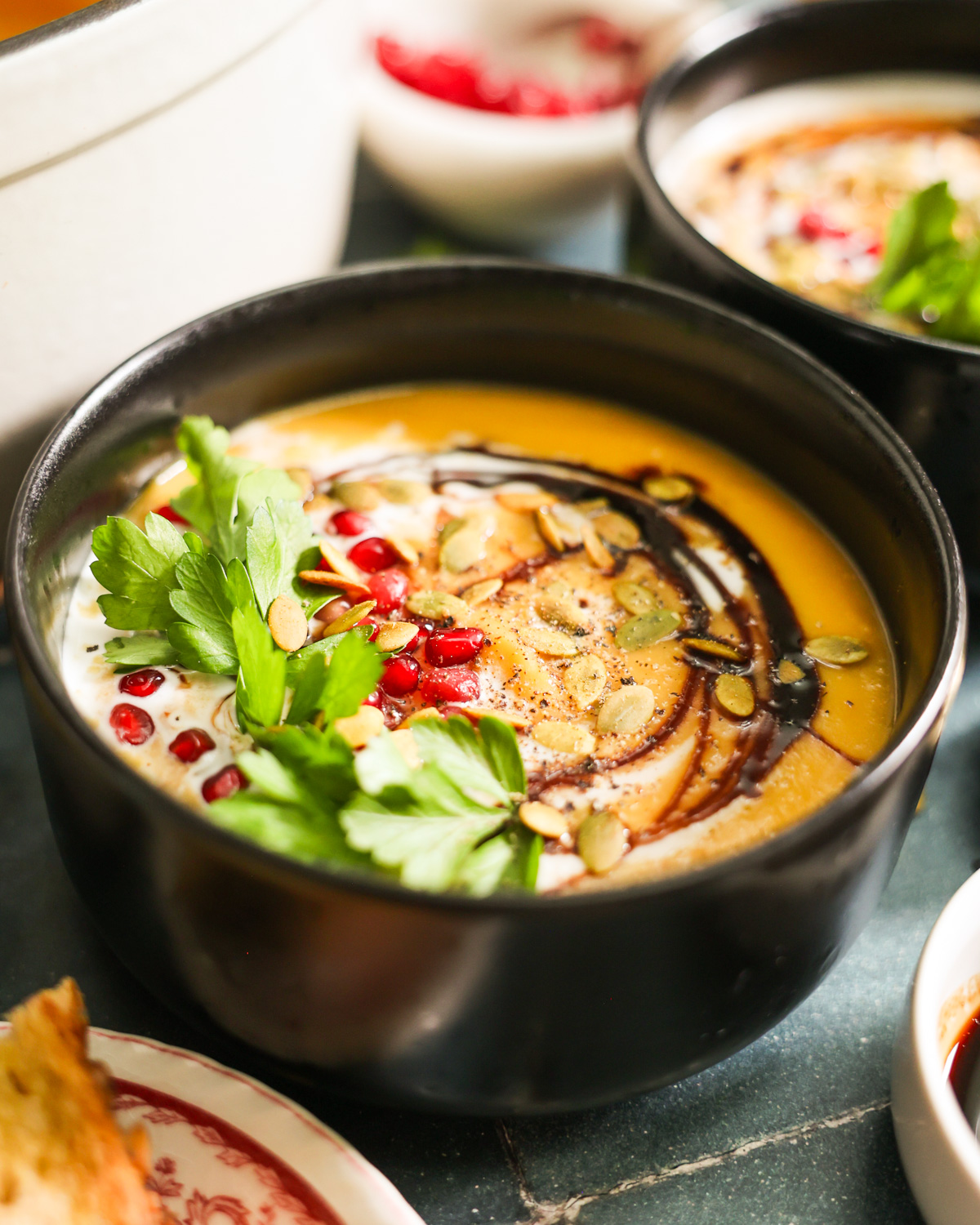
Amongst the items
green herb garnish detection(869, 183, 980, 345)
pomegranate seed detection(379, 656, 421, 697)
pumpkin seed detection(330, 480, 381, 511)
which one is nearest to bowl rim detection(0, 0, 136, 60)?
pumpkin seed detection(330, 480, 381, 511)

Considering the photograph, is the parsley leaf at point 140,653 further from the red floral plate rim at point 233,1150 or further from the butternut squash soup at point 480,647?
the red floral plate rim at point 233,1150

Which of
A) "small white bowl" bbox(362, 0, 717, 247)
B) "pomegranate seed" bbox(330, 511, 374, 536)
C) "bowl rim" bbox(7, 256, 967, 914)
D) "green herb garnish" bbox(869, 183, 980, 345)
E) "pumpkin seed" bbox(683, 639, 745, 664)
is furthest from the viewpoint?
"small white bowl" bbox(362, 0, 717, 247)

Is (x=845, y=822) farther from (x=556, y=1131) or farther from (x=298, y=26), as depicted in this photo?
(x=298, y=26)

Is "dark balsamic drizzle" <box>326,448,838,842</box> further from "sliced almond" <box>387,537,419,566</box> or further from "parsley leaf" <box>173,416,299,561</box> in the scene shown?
"parsley leaf" <box>173,416,299,561</box>

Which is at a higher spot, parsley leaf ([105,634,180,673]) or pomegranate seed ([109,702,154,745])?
parsley leaf ([105,634,180,673])

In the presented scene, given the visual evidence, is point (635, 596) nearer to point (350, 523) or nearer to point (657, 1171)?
point (350, 523)

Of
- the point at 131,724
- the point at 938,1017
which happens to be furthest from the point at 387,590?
the point at 938,1017
